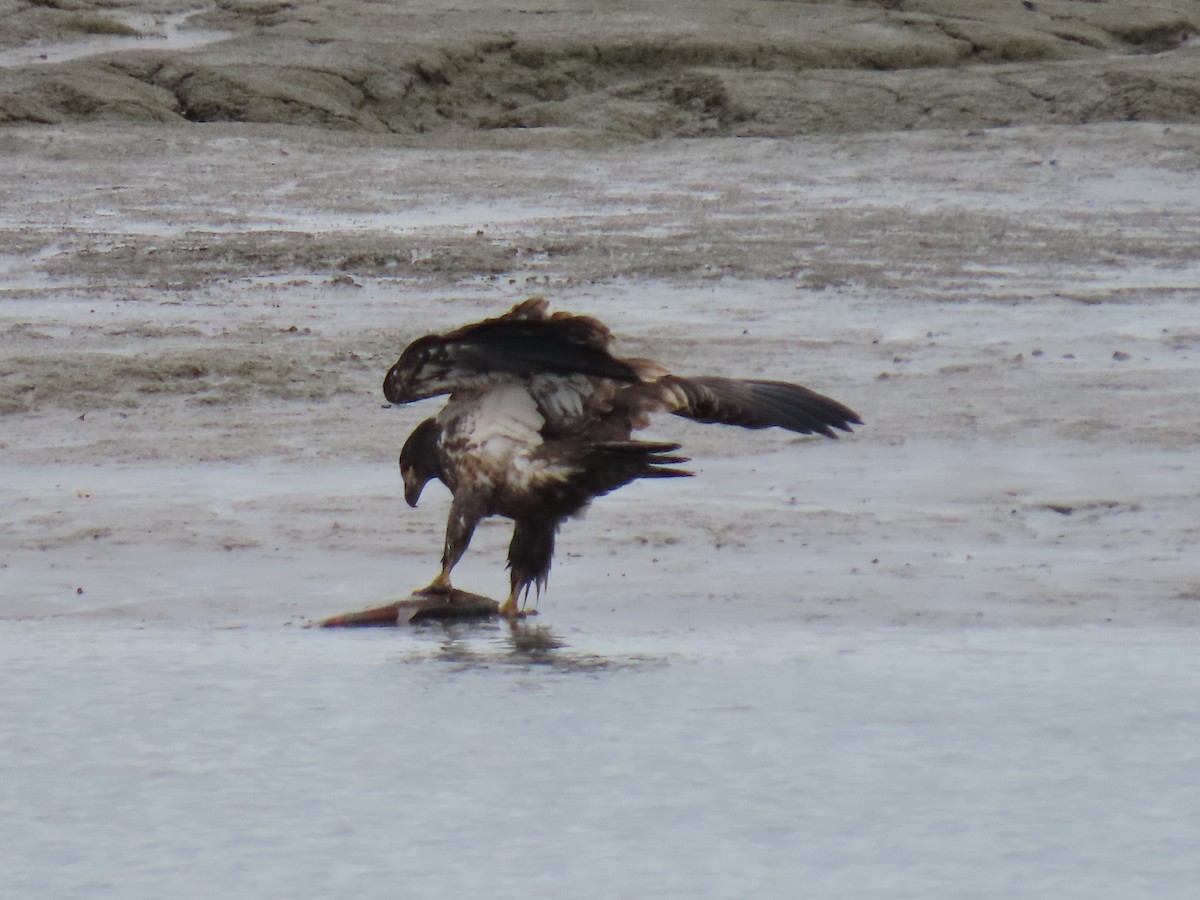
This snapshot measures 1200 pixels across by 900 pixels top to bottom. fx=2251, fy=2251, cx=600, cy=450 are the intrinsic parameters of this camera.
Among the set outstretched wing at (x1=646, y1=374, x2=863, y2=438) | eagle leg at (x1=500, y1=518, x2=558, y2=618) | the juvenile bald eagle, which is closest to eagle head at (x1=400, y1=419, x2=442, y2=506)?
the juvenile bald eagle

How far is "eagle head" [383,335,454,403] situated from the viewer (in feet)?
16.9

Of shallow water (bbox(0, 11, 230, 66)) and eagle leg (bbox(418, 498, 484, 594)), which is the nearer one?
eagle leg (bbox(418, 498, 484, 594))

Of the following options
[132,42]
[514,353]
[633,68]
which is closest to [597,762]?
[514,353]

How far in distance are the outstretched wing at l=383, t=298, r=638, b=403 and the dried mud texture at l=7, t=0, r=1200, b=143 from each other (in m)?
13.4

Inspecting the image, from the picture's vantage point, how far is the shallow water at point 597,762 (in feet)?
11.2

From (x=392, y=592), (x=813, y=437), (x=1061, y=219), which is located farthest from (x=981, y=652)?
(x=1061, y=219)

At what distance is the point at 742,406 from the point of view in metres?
5.15

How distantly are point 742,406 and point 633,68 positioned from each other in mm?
17681

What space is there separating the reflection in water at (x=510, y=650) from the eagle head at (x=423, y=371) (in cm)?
55

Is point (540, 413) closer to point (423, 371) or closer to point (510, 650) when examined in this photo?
point (423, 371)

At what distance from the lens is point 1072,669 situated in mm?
4738

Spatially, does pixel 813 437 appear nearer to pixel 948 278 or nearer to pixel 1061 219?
pixel 948 278

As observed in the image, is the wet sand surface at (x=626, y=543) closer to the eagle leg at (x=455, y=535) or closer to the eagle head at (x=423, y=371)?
the eagle leg at (x=455, y=535)

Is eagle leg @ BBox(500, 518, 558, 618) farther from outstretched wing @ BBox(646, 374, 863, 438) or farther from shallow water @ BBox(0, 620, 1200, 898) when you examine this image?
outstretched wing @ BBox(646, 374, 863, 438)
